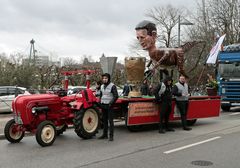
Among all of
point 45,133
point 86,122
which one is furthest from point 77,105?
point 45,133

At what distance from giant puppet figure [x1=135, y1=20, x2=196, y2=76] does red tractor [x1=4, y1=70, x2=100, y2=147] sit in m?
3.42

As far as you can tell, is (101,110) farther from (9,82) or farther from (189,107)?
(9,82)

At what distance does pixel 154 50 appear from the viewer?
13945 mm

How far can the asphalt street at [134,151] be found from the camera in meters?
7.71

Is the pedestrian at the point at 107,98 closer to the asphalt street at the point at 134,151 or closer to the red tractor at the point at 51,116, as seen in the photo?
the red tractor at the point at 51,116

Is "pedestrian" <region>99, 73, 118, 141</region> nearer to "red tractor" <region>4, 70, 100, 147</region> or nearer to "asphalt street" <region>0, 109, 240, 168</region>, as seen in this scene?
"red tractor" <region>4, 70, 100, 147</region>

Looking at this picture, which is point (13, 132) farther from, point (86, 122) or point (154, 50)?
point (154, 50)

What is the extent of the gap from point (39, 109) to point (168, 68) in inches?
242

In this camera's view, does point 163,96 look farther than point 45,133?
Yes

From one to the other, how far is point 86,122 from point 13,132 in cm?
190

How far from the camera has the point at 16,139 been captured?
1026 centimetres

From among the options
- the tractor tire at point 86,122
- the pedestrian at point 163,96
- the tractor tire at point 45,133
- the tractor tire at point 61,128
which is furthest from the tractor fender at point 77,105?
the pedestrian at point 163,96

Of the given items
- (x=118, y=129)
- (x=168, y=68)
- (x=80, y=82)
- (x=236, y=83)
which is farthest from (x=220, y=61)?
(x=80, y=82)

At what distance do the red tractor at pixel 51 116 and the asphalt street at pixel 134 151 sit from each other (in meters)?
0.26
